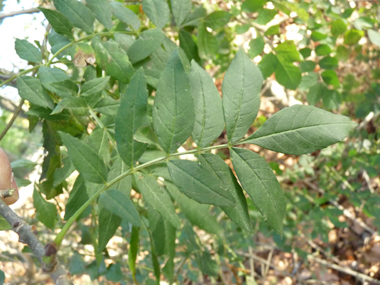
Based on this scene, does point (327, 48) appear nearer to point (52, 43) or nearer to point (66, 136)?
point (52, 43)

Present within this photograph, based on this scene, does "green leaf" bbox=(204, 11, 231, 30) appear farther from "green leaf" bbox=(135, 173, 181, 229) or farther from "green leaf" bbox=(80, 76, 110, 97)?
"green leaf" bbox=(135, 173, 181, 229)

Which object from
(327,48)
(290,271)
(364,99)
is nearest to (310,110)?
(327,48)

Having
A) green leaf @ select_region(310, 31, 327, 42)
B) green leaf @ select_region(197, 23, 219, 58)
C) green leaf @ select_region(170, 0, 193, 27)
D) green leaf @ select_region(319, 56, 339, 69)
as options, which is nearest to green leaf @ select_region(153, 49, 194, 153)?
green leaf @ select_region(170, 0, 193, 27)

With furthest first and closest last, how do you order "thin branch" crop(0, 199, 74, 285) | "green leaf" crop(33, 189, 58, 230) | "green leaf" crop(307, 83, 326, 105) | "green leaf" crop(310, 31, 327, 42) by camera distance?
"green leaf" crop(307, 83, 326, 105) → "green leaf" crop(310, 31, 327, 42) → "green leaf" crop(33, 189, 58, 230) → "thin branch" crop(0, 199, 74, 285)

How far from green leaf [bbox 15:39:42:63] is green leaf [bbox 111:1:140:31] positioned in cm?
23

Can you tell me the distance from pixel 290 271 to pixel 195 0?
238 cm

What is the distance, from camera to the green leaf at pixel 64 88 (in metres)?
0.76

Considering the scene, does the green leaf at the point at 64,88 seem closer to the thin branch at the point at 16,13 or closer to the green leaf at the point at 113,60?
the green leaf at the point at 113,60

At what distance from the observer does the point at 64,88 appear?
0.78 metres

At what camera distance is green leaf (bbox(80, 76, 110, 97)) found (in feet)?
2.59

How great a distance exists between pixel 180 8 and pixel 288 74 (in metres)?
0.48

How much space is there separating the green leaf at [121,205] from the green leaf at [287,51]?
0.92m

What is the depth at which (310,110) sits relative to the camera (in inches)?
23.4

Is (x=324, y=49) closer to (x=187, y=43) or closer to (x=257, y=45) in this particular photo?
(x=257, y=45)
